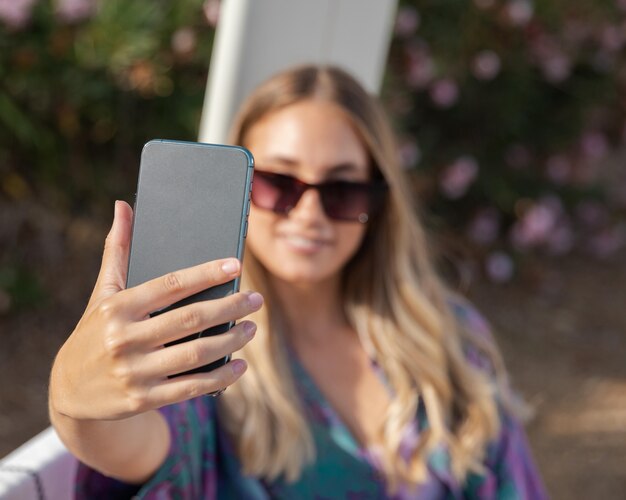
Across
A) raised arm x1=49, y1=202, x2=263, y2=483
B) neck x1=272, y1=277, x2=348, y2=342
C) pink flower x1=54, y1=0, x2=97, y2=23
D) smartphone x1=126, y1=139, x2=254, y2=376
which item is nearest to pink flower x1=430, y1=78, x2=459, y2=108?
pink flower x1=54, y1=0, x2=97, y2=23

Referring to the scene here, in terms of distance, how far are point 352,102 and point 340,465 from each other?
70 cm

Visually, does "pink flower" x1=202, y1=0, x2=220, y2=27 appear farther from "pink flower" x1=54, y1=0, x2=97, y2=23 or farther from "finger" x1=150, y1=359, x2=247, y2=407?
"finger" x1=150, y1=359, x2=247, y2=407

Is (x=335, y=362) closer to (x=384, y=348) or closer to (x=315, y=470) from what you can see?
(x=384, y=348)

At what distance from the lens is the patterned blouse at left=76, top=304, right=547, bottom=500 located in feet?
4.30

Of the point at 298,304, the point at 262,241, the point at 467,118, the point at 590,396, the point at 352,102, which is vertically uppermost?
the point at 467,118

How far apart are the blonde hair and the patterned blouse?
0.07ft

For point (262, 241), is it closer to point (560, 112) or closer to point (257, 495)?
point (257, 495)

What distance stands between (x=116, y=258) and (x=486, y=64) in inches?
140

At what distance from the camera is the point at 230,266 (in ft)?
2.65

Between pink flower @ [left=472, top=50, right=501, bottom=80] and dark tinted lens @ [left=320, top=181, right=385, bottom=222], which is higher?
pink flower @ [left=472, top=50, right=501, bottom=80]

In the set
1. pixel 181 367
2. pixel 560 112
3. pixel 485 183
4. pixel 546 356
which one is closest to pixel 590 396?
pixel 546 356

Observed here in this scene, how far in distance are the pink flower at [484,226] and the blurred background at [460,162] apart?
1cm

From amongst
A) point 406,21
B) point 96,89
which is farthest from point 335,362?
point 406,21

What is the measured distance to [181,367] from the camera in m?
0.78
